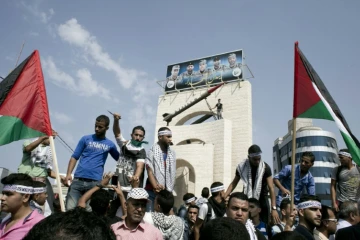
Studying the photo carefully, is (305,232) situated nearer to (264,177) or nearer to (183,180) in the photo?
(264,177)

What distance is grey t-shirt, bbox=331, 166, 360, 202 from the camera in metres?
5.77

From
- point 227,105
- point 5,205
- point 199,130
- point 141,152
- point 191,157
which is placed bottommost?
point 5,205

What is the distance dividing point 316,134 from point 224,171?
4035cm

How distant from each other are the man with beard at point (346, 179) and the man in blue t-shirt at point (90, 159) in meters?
4.36

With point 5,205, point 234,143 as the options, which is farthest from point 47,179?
point 234,143

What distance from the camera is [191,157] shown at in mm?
18891

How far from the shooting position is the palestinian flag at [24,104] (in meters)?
4.37

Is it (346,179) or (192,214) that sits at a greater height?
(346,179)

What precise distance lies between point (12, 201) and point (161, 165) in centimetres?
238

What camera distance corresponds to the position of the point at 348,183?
19.2 ft

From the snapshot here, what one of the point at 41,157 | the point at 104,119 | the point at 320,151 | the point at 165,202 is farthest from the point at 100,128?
the point at 320,151

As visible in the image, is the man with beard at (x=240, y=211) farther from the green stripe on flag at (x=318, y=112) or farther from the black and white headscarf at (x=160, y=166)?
the green stripe on flag at (x=318, y=112)

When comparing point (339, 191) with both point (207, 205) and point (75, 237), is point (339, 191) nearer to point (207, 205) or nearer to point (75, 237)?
point (207, 205)

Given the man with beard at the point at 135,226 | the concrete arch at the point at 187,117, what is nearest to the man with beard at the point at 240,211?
the man with beard at the point at 135,226
